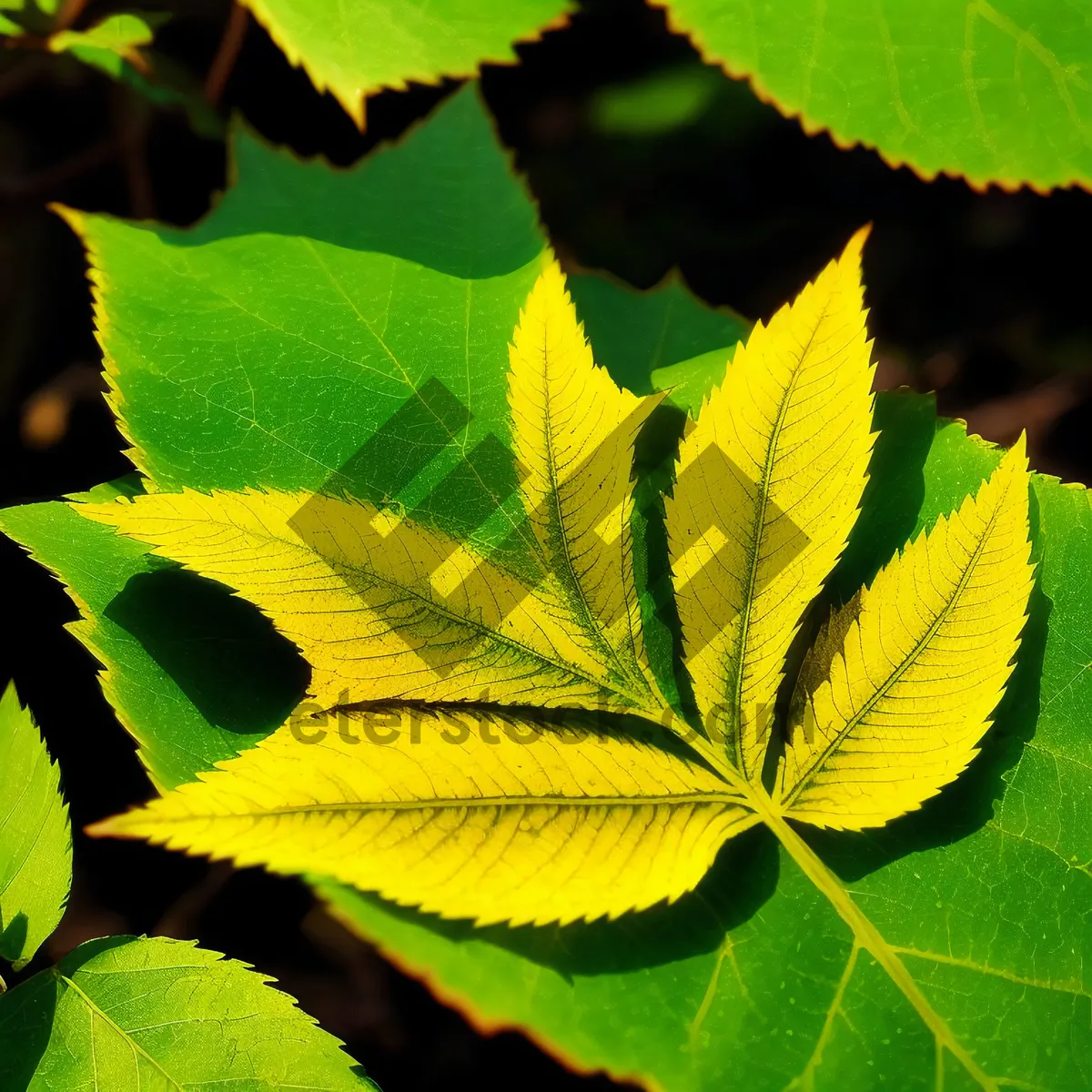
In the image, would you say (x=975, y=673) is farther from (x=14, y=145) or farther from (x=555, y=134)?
(x=14, y=145)

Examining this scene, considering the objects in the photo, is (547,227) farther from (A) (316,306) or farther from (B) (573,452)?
(B) (573,452)

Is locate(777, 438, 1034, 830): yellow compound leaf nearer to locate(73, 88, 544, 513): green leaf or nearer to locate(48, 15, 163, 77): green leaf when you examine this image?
locate(73, 88, 544, 513): green leaf

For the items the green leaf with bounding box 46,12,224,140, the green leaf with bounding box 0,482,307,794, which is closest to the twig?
the green leaf with bounding box 46,12,224,140

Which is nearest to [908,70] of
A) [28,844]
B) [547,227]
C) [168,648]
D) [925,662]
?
[547,227]

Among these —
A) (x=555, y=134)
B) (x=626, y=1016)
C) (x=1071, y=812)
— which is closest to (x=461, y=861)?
(x=626, y=1016)

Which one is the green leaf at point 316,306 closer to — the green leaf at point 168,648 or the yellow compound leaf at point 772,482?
the green leaf at point 168,648

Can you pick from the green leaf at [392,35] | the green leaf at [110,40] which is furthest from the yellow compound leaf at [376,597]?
the green leaf at [110,40]
